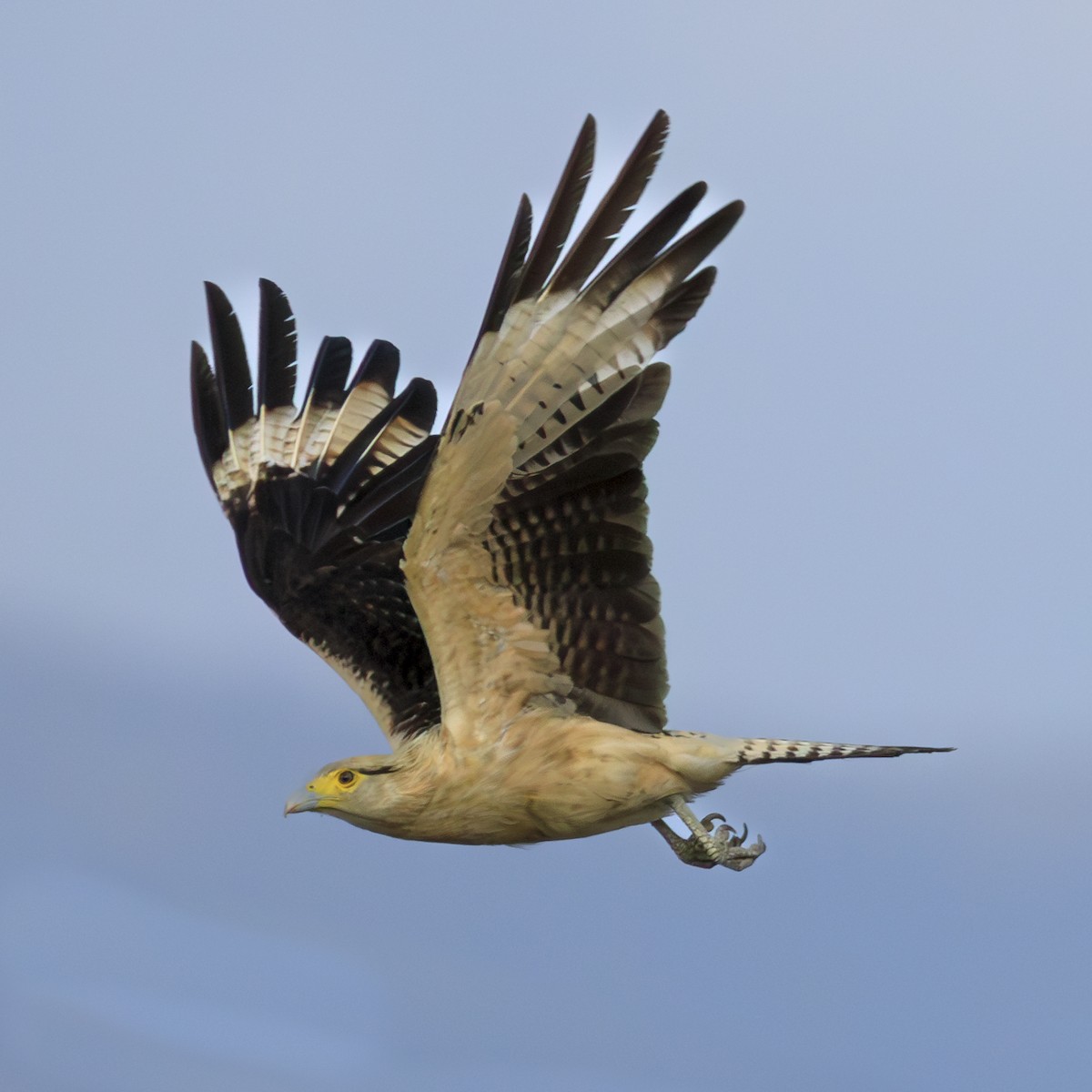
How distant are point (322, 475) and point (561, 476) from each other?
365 cm

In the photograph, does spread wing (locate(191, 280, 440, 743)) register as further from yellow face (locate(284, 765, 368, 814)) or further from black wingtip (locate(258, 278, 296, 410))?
yellow face (locate(284, 765, 368, 814))

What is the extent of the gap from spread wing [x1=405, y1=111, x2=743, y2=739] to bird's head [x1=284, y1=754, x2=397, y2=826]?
458 millimetres

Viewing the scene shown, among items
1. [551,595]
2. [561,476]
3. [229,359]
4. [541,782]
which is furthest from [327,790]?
[229,359]

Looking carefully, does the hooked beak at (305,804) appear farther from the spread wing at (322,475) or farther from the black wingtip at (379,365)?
the black wingtip at (379,365)

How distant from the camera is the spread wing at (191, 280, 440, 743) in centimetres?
1195

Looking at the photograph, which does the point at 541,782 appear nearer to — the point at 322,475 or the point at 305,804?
the point at 305,804

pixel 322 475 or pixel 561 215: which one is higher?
pixel 322 475

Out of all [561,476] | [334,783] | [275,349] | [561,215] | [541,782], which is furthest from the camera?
[275,349]

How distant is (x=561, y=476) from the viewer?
32.3 ft

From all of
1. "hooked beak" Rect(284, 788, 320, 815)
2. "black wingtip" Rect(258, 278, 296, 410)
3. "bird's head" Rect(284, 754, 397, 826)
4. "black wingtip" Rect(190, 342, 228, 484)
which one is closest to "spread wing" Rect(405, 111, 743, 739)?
"bird's head" Rect(284, 754, 397, 826)

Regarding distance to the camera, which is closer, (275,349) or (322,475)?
(322,475)

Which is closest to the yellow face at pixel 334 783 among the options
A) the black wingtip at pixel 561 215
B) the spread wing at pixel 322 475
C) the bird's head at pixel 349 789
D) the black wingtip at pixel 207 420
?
the bird's head at pixel 349 789

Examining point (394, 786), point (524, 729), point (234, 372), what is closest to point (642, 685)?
point (524, 729)

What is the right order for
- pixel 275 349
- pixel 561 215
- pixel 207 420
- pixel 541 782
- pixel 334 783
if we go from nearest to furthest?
1. pixel 561 215
2. pixel 541 782
3. pixel 334 783
4. pixel 275 349
5. pixel 207 420
